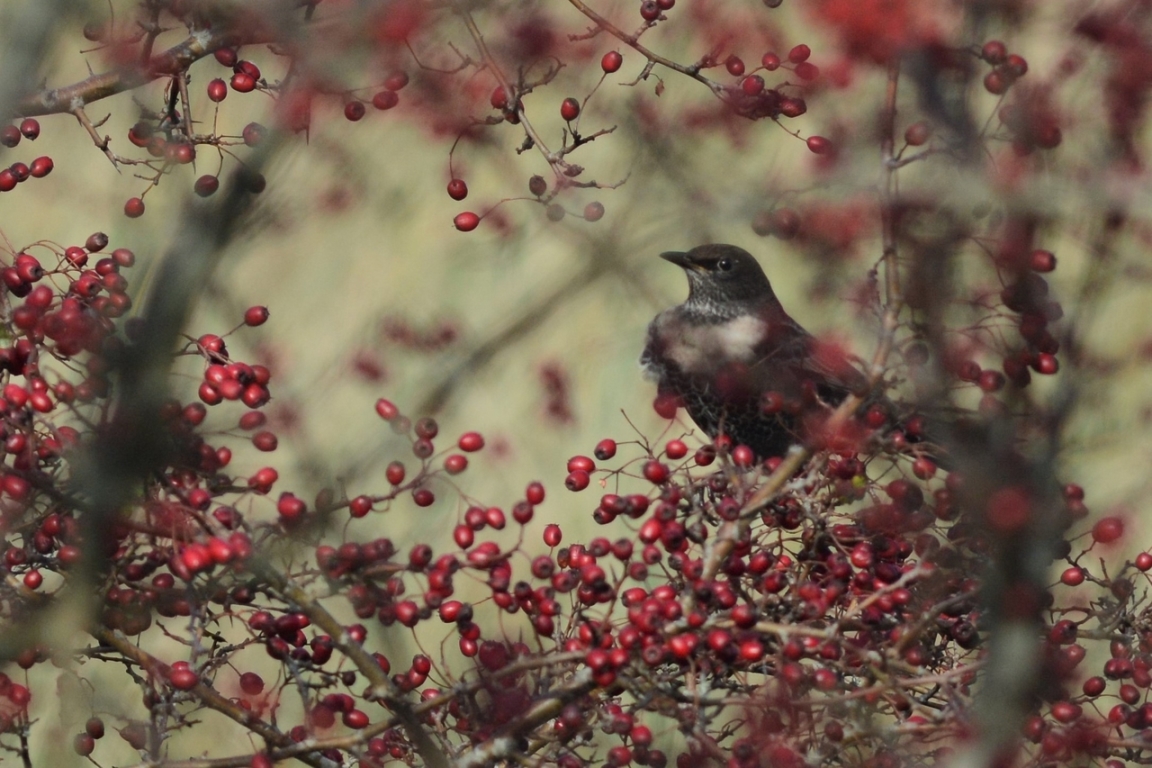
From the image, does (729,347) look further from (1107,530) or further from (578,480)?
(1107,530)

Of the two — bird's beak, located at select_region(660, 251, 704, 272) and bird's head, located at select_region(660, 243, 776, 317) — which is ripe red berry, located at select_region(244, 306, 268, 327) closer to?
bird's beak, located at select_region(660, 251, 704, 272)

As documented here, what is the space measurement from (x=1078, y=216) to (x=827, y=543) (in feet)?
2.60

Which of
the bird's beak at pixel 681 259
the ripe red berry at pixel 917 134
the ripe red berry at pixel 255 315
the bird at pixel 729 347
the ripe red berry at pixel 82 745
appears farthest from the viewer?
the bird's beak at pixel 681 259

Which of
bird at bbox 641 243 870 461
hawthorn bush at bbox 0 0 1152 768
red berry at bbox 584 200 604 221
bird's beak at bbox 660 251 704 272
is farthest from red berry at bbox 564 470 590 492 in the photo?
bird's beak at bbox 660 251 704 272

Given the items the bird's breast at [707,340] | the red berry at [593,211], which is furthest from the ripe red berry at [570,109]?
the bird's breast at [707,340]

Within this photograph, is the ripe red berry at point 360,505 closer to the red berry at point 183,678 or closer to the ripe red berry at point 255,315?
the red berry at point 183,678

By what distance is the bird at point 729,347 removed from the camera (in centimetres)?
356

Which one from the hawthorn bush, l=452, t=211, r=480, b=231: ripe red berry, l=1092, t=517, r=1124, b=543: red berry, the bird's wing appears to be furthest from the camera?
the bird's wing

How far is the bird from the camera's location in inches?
140

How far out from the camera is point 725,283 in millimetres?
4184

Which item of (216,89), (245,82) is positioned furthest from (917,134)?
(216,89)

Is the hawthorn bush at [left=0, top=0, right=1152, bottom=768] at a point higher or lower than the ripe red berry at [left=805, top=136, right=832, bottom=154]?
lower

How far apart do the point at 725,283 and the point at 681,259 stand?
0.88 ft

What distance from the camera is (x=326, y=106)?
2352 millimetres
